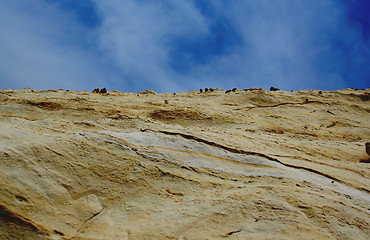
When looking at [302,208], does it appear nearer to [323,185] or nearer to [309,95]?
[323,185]

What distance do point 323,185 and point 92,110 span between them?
5987 millimetres

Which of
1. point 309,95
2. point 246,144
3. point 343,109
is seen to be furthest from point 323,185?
point 309,95

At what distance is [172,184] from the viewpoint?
4.27 meters

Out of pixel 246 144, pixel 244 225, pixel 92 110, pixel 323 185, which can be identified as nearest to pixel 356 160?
pixel 323 185

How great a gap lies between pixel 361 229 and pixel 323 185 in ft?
3.49

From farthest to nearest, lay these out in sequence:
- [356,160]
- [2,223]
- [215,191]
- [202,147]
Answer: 1. [356,160]
2. [202,147]
3. [215,191]
4. [2,223]

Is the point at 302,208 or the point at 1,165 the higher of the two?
the point at 1,165

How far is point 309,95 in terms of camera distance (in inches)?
430

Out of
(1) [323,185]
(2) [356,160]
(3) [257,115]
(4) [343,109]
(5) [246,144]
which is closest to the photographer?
(1) [323,185]

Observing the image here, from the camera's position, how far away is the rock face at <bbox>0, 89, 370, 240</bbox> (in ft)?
11.0

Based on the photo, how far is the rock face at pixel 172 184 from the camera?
3355mm

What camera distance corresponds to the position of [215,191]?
4.21 meters

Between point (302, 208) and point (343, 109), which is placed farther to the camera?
point (343, 109)

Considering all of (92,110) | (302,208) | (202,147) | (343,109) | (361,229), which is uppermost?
(343,109)
